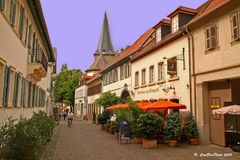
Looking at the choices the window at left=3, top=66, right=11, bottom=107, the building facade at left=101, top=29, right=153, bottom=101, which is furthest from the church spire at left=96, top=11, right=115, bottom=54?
the window at left=3, top=66, right=11, bottom=107

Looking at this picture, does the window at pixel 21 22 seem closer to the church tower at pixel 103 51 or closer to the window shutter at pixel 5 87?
the window shutter at pixel 5 87

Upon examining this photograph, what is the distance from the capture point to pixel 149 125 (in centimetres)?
1370

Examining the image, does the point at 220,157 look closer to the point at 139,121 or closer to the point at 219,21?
the point at 139,121

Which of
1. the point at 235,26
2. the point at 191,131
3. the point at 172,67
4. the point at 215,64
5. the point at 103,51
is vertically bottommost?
the point at 191,131

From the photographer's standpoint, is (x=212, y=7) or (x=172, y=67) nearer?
(x=212, y=7)

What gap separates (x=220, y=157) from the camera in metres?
10.9

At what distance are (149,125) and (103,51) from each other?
58.9m

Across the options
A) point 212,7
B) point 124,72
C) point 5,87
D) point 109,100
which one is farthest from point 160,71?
point 5,87

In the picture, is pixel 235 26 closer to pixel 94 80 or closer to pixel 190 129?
pixel 190 129

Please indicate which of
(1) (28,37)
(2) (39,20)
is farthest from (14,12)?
(2) (39,20)

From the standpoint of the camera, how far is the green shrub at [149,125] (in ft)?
44.7

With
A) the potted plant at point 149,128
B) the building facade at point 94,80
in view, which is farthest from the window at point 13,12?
the building facade at point 94,80

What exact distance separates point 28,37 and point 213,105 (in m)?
10.7

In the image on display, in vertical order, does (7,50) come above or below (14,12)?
below
